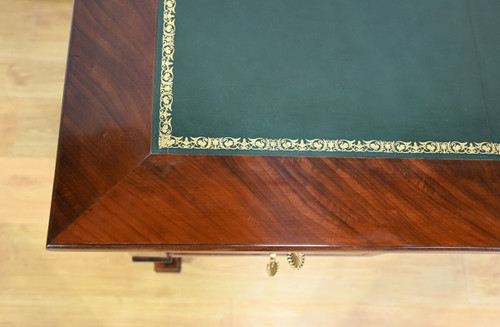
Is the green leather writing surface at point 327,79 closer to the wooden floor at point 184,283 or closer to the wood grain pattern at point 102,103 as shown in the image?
the wood grain pattern at point 102,103

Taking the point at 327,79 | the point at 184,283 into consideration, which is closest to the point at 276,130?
the point at 327,79

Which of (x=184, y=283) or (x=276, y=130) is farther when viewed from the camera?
(x=184, y=283)

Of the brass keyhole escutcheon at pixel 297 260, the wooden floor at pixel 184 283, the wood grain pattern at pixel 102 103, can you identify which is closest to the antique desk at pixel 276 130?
the wood grain pattern at pixel 102 103

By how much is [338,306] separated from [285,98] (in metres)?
0.76

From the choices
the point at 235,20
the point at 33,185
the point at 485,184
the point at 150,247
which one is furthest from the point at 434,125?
the point at 33,185

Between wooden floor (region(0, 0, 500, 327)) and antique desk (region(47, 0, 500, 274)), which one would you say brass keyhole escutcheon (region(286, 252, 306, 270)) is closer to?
antique desk (region(47, 0, 500, 274))

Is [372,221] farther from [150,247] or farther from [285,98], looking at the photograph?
[150,247]

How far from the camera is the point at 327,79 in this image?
791 millimetres

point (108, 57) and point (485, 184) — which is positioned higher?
point (108, 57)

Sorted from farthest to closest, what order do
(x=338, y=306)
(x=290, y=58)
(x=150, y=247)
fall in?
(x=338, y=306) → (x=290, y=58) → (x=150, y=247)

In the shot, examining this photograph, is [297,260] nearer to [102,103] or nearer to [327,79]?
[327,79]

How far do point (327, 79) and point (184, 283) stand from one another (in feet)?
2.51

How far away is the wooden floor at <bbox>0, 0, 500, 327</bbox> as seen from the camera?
4.12 ft

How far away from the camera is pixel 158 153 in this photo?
72 cm
